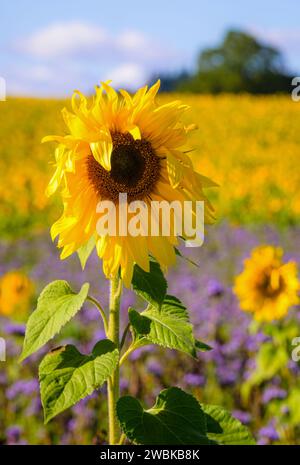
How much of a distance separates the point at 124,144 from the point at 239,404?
207 centimetres

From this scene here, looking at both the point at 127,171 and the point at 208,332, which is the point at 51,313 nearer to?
the point at 127,171

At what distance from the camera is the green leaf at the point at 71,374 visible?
4.22ft

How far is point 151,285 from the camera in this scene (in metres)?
1.36

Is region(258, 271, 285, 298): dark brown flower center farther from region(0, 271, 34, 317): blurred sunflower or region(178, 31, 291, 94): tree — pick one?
region(178, 31, 291, 94): tree

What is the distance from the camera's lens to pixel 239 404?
3.17m

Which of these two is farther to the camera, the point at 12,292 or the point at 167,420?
the point at 12,292

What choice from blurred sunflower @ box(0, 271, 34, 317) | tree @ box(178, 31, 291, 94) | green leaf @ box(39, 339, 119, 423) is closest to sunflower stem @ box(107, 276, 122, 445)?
green leaf @ box(39, 339, 119, 423)

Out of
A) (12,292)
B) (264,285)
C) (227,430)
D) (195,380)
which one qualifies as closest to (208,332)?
(195,380)

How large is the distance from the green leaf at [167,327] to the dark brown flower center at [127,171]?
0.24m

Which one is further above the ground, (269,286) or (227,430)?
(269,286)

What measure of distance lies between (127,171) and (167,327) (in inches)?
12.6

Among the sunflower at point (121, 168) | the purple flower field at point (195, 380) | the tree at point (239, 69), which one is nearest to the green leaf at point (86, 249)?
the sunflower at point (121, 168)

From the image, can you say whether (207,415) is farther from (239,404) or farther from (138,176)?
(239,404)

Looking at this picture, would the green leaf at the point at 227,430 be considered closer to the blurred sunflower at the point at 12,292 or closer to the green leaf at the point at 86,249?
the green leaf at the point at 86,249
